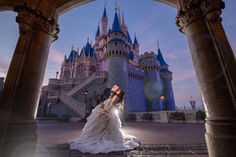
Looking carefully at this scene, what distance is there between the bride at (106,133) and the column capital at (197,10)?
3210 mm

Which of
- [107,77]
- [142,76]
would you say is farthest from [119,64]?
[142,76]

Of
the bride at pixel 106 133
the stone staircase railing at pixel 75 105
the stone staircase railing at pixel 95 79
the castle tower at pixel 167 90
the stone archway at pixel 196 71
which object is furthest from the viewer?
the castle tower at pixel 167 90

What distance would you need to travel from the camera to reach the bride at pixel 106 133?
9.91 ft

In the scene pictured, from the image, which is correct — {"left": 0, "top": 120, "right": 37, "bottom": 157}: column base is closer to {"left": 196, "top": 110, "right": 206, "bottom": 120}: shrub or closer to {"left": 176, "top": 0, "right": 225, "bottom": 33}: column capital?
{"left": 176, "top": 0, "right": 225, "bottom": 33}: column capital

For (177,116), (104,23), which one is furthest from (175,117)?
(104,23)

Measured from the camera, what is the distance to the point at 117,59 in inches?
735

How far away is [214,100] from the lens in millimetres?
2150

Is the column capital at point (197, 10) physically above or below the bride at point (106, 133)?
above

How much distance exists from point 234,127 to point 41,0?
6.23 meters

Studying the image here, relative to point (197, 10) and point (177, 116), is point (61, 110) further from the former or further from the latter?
point (197, 10)

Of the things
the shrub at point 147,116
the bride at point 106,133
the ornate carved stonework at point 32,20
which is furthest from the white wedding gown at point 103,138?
the shrub at point 147,116

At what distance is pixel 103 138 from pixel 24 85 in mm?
2883

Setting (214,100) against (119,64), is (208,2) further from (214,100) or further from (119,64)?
(119,64)

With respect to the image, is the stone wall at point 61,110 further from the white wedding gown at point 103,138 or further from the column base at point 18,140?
the column base at point 18,140
